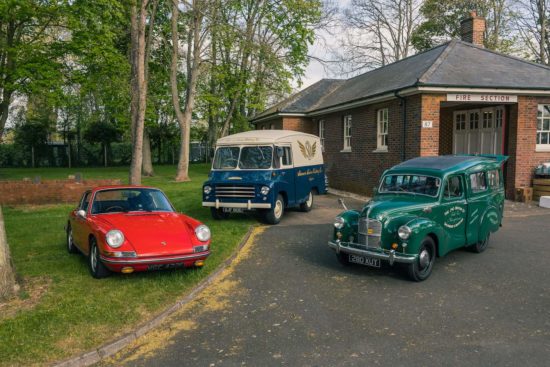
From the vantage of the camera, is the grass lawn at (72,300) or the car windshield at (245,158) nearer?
the grass lawn at (72,300)

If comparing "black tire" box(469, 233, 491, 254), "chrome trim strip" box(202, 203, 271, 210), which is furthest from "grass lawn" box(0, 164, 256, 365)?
"black tire" box(469, 233, 491, 254)

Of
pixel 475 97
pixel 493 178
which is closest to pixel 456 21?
pixel 475 97

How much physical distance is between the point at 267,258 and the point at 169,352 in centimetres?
A: 387

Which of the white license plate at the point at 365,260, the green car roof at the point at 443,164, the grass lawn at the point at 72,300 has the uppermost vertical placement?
the green car roof at the point at 443,164

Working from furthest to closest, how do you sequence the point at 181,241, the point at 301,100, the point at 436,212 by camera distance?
the point at 301,100, the point at 436,212, the point at 181,241

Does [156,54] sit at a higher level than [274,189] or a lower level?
higher

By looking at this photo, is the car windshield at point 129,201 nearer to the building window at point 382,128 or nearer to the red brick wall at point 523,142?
the building window at point 382,128

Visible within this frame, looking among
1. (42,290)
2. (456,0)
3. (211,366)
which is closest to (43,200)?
(42,290)

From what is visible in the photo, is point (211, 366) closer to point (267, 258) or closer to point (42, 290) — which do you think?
point (42, 290)

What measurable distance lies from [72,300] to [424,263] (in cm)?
504

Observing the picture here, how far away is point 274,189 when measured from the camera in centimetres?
1132

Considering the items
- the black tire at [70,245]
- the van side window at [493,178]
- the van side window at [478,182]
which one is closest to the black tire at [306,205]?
the van side window at [493,178]

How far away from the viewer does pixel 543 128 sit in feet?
49.9

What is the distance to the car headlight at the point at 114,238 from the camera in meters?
6.16
